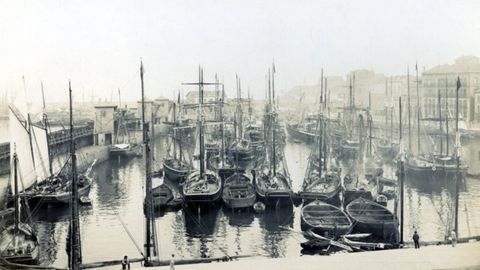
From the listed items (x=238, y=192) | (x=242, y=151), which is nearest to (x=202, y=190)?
(x=238, y=192)

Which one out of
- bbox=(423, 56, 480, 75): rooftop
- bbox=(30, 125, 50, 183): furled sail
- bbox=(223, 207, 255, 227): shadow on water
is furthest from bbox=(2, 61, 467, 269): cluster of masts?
bbox=(423, 56, 480, 75): rooftop

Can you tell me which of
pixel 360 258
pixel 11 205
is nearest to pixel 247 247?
pixel 360 258

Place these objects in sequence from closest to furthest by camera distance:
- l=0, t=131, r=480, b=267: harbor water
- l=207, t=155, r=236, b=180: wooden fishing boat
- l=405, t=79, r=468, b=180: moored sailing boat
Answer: l=0, t=131, r=480, b=267: harbor water
l=405, t=79, r=468, b=180: moored sailing boat
l=207, t=155, r=236, b=180: wooden fishing boat

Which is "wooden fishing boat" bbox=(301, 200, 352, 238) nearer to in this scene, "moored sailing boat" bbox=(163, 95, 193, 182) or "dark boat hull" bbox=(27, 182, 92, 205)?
"moored sailing boat" bbox=(163, 95, 193, 182)

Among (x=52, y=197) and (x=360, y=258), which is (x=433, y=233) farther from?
(x=52, y=197)

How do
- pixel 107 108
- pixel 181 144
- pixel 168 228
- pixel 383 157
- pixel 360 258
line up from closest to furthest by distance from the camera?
pixel 360 258, pixel 107 108, pixel 168 228, pixel 383 157, pixel 181 144

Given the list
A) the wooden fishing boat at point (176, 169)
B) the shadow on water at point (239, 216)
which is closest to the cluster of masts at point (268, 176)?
the wooden fishing boat at point (176, 169)

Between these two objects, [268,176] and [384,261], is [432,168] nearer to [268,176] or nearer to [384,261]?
[268,176]
